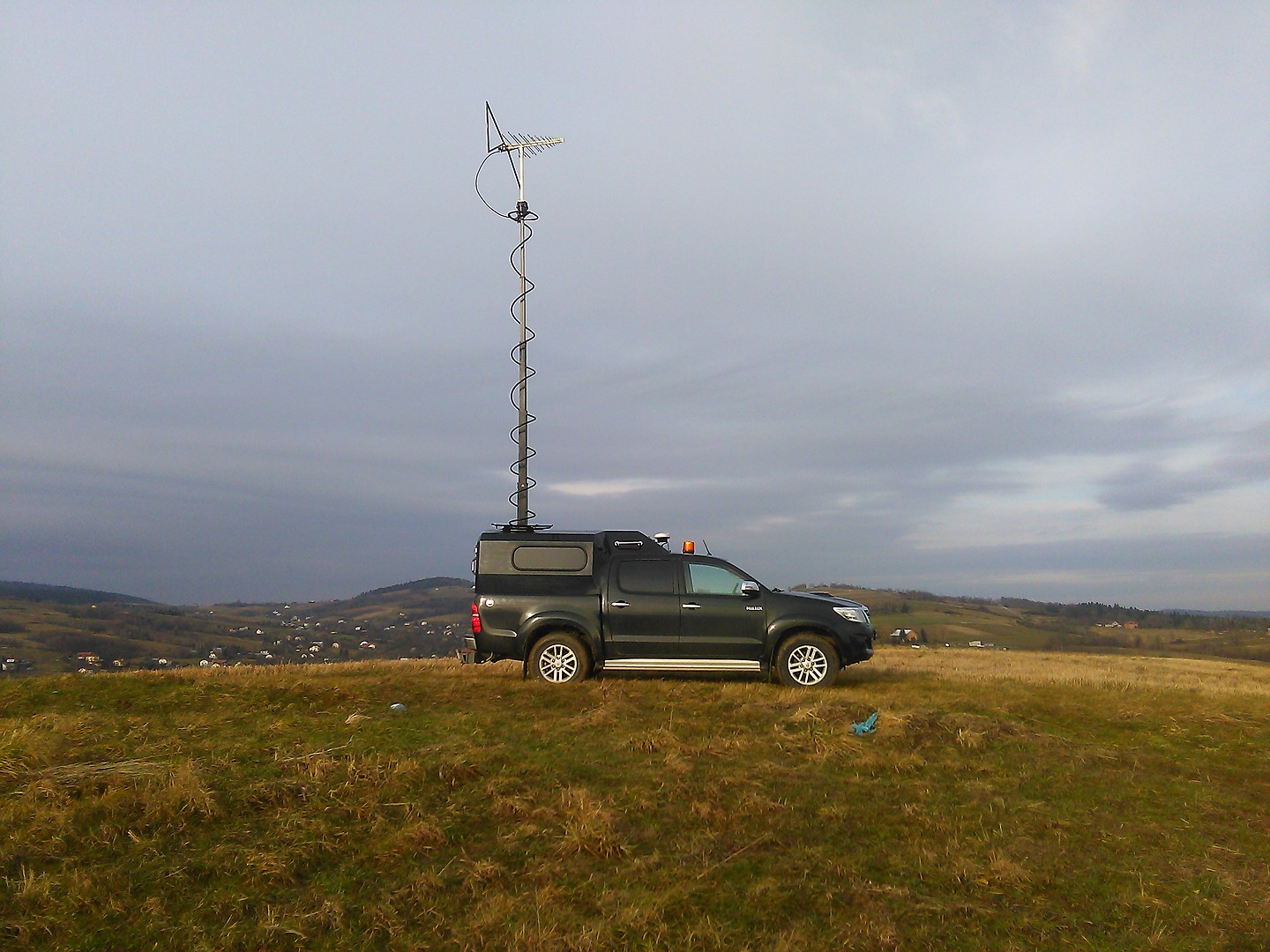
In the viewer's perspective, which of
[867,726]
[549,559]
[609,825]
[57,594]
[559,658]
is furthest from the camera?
[57,594]

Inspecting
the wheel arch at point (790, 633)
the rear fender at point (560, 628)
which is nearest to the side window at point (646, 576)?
the rear fender at point (560, 628)

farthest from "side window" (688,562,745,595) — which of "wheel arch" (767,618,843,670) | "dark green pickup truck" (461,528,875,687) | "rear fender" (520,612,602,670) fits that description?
"rear fender" (520,612,602,670)

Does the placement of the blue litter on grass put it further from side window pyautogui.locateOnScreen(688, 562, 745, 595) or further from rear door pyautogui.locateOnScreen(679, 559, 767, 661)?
side window pyautogui.locateOnScreen(688, 562, 745, 595)

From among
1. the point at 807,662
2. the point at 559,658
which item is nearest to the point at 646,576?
the point at 559,658

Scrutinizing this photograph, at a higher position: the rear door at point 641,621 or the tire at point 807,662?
the rear door at point 641,621

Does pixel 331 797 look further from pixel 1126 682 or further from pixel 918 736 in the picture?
pixel 1126 682

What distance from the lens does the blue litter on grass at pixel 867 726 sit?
7.98 meters

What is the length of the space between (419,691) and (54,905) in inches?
232

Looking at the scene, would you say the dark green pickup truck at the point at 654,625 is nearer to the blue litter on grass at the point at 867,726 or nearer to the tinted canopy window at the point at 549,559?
the tinted canopy window at the point at 549,559

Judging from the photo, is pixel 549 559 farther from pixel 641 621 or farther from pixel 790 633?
pixel 790 633

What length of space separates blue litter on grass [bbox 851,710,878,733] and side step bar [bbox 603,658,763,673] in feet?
8.86

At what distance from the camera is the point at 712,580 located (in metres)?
11.1

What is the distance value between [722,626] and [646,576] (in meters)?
1.39

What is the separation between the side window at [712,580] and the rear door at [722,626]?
2.6 inches
